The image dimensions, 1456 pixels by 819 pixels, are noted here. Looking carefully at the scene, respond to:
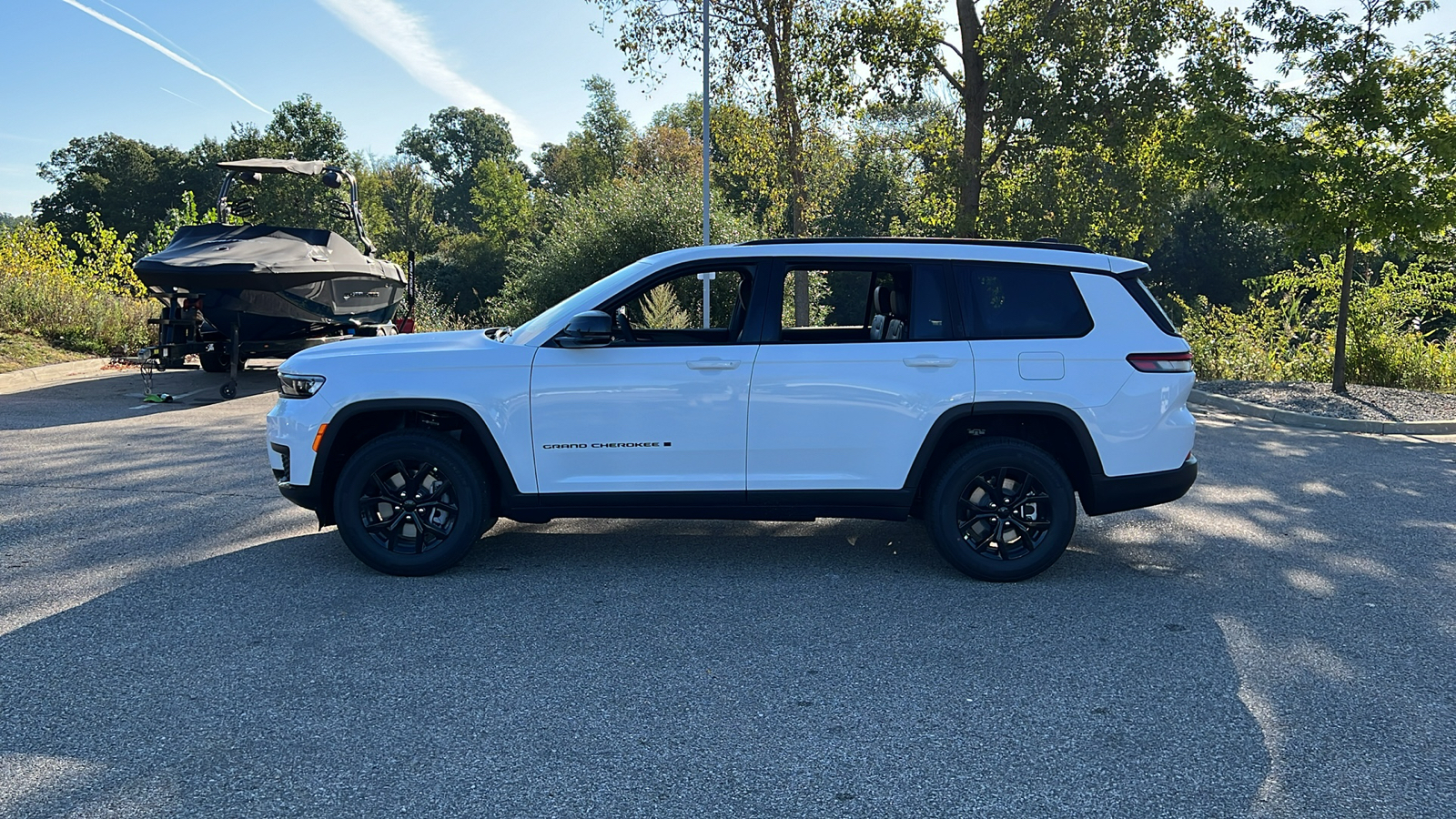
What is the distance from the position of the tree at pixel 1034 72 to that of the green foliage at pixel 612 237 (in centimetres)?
783

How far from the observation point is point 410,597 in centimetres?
496

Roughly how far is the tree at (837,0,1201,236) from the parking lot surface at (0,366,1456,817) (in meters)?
11.9

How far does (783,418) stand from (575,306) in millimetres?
1334

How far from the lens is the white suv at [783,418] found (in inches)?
203

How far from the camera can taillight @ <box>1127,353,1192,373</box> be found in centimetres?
520

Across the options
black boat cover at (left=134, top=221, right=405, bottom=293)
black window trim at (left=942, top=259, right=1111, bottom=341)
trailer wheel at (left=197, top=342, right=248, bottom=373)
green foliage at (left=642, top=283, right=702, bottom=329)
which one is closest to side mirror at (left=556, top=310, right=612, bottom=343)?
black window trim at (left=942, top=259, right=1111, bottom=341)

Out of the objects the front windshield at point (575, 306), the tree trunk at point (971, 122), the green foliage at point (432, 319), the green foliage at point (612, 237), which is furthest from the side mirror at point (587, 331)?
the green foliage at point (612, 237)

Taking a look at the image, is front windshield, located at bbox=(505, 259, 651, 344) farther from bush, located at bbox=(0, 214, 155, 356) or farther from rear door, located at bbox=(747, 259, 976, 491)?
bush, located at bbox=(0, 214, 155, 356)

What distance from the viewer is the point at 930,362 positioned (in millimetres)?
5180

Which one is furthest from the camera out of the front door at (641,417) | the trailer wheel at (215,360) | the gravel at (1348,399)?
the trailer wheel at (215,360)

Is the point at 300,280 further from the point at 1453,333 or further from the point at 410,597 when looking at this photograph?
the point at 1453,333

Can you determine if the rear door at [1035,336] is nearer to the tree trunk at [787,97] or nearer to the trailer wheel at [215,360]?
the trailer wheel at [215,360]

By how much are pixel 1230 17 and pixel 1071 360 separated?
14.9 metres

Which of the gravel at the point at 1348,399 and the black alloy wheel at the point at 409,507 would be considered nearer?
the black alloy wheel at the point at 409,507
